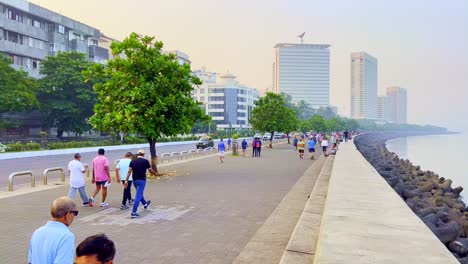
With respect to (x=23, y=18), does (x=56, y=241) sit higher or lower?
lower

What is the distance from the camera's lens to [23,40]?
5175 centimetres

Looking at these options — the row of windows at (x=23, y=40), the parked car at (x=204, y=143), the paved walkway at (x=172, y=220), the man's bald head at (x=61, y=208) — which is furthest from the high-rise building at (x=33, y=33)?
the man's bald head at (x=61, y=208)

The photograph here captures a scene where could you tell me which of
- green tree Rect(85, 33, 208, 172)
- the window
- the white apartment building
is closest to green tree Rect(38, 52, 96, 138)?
the window

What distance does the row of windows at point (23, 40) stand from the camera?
49.3 metres

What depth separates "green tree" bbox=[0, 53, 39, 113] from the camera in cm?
4050

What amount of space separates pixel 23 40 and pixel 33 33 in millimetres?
1664

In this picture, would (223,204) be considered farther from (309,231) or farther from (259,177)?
(259,177)

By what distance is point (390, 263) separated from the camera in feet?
15.8

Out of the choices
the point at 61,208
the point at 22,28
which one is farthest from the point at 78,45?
the point at 61,208

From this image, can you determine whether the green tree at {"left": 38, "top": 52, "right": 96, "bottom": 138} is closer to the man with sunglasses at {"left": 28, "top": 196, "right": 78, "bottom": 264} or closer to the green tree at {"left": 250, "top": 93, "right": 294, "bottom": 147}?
the green tree at {"left": 250, "top": 93, "right": 294, "bottom": 147}

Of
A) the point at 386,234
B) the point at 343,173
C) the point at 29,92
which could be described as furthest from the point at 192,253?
the point at 29,92

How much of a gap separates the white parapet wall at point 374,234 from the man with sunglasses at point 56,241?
111 inches

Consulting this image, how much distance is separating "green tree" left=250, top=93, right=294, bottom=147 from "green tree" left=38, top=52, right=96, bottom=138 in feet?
67.7

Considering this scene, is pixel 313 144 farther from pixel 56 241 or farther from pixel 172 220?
pixel 56 241
